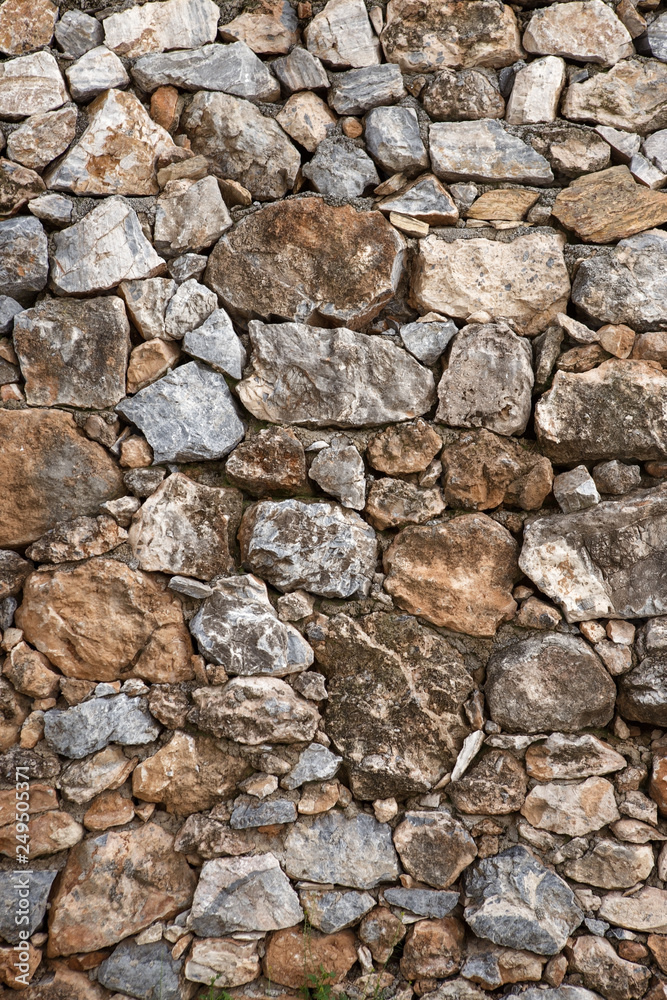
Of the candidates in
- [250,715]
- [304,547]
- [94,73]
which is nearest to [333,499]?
[304,547]

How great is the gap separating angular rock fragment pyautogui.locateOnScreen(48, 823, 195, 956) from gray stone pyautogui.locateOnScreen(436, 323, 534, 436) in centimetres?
177

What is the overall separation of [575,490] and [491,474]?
0.29 m

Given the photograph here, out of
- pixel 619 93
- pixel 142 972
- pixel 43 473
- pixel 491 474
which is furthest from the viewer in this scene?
pixel 619 93

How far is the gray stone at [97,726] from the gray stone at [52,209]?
1657mm

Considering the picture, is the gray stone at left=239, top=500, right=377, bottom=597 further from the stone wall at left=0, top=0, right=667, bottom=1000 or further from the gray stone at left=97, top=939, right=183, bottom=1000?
the gray stone at left=97, top=939, right=183, bottom=1000

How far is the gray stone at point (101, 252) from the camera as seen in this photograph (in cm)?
215

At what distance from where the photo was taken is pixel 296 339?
7.21ft

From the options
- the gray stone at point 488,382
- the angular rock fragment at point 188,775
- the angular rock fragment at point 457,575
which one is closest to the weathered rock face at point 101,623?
the angular rock fragment at point 188,775

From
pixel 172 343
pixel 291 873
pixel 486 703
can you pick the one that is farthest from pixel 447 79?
pixel 291 873

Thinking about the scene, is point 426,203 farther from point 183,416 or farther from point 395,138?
point 183,416

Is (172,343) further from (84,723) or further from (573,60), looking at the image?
(573,60)

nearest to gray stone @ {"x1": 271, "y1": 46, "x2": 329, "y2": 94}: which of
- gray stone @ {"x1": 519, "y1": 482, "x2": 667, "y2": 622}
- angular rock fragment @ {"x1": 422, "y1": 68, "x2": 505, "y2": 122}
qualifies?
angular rock fragment @ {"x1": 422, "y1": 68, "x2": 505, "y2": 122}

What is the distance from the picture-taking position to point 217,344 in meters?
2.17

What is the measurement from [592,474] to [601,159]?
118 centimetres
